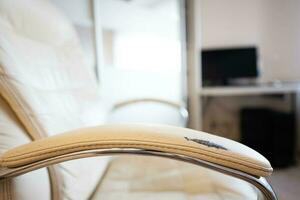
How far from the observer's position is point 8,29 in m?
0.60

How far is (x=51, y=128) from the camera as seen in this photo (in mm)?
570

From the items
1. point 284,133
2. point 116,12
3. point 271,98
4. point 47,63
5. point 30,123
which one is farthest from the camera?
point 271,98

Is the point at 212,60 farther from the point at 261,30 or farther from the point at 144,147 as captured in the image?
the point at 144,147

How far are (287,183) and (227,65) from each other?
1065 millimetres

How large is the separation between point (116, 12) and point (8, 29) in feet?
3.13

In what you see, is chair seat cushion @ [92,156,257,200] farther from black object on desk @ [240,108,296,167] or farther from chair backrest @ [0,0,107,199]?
black object on desk @ [240,108,296,167]

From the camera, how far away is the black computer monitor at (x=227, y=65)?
7.18 ft

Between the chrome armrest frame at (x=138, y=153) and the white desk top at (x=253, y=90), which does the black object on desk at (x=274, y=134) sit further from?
the chrome armrest frame at (x=138, y=153)

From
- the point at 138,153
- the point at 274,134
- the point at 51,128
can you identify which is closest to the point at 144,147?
the point at 138,153

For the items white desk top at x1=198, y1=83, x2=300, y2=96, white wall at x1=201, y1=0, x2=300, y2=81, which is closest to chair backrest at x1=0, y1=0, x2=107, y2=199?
white desk top at x1=198, y1=83, x2=300, y2=96

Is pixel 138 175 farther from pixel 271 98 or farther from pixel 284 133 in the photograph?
pixel 271 98

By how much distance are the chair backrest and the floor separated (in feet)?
4.00

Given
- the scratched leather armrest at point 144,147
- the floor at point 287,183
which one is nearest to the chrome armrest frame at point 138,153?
the scratched leather armrest at point 144,147

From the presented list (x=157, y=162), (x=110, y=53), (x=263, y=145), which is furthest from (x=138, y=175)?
(x=263, y=145)
